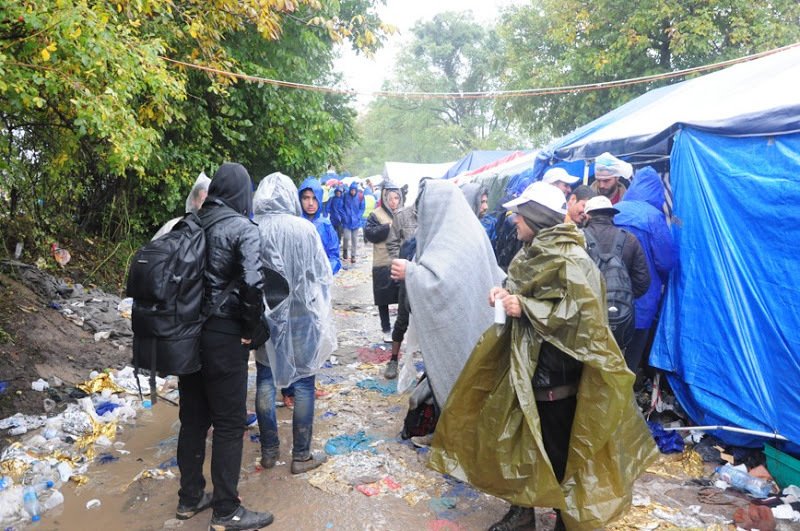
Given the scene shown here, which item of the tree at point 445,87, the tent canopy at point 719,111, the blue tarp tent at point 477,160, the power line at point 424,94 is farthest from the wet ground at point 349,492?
the tree at point 445,87

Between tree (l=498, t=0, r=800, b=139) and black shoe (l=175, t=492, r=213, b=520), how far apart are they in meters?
16.5

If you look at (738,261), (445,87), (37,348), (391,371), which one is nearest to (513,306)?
(738,261)

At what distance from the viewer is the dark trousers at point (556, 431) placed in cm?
278

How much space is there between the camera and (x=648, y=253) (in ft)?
13.9

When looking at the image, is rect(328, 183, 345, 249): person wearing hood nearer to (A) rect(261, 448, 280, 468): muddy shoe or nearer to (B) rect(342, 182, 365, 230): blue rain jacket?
(B) rect(342, 182, 365, 230): blue rain jacket

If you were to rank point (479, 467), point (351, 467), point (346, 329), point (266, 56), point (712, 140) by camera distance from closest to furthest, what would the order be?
point (479, 467) < point (351, 467) < point (712, 140) < point (346, 329) < point (266, 56)

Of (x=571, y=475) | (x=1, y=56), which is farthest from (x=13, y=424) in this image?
(x=571, y=475)

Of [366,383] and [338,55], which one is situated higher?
[338,55]

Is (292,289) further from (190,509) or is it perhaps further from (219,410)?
(190,509)

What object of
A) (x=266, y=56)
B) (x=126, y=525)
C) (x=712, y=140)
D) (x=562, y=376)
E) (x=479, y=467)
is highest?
(x=266, y=56)

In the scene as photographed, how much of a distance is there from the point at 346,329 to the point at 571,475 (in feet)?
17.0

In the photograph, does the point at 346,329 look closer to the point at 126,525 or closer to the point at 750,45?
the point at 126,525

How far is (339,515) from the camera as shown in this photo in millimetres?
3197

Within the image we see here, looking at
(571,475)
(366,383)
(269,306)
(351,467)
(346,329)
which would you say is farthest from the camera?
(346,329)
